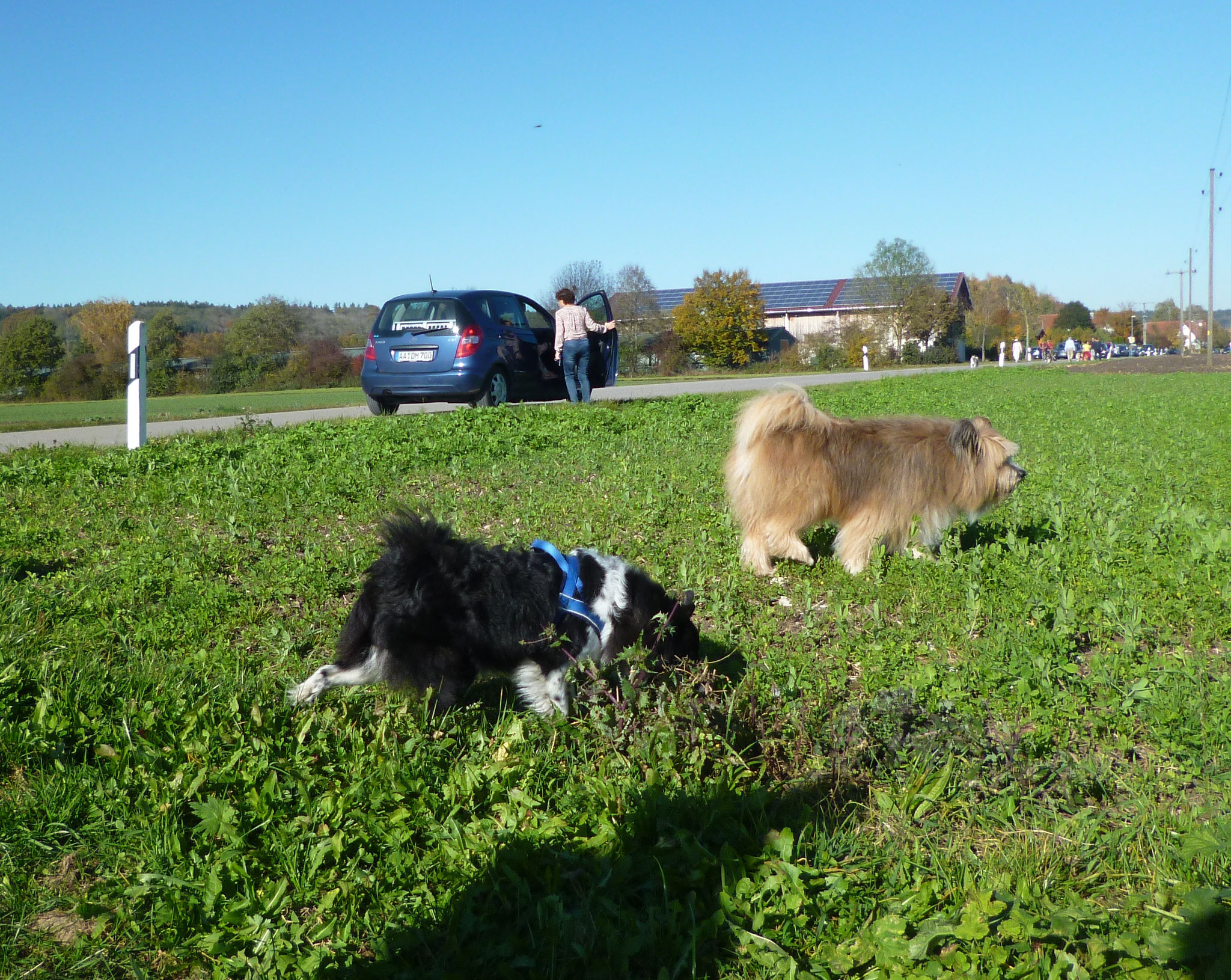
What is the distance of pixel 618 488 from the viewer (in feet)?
25.8

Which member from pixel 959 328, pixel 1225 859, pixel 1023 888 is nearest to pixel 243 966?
pixel 1023 888

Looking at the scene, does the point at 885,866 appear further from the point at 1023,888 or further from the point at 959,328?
the point at 959,328

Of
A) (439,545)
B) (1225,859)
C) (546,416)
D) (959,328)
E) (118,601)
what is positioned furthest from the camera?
(959,328)

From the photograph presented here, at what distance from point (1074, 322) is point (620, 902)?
144945 mm

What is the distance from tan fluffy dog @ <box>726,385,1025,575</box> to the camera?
5914 mm

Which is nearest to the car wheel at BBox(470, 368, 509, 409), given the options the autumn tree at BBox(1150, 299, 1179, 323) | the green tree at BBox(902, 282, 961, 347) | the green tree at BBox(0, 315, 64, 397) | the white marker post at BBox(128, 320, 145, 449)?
the white marker post at BBox(128, 320, 145, 449)

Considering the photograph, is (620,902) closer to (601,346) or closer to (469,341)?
(469,341)

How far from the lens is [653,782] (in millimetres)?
3059

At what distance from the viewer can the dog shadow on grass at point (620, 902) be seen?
2387 millimetres

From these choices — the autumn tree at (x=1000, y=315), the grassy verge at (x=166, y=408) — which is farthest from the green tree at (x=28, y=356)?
the autumn tree at (x=1000, y=315)

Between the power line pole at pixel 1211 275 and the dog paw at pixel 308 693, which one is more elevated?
the power line pole at pixel 1211 275

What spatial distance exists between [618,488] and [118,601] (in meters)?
4.12

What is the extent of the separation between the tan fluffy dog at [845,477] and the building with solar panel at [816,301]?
6077 centimetres

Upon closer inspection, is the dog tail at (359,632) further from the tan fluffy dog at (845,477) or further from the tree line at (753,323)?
the tree line at (753,323)
